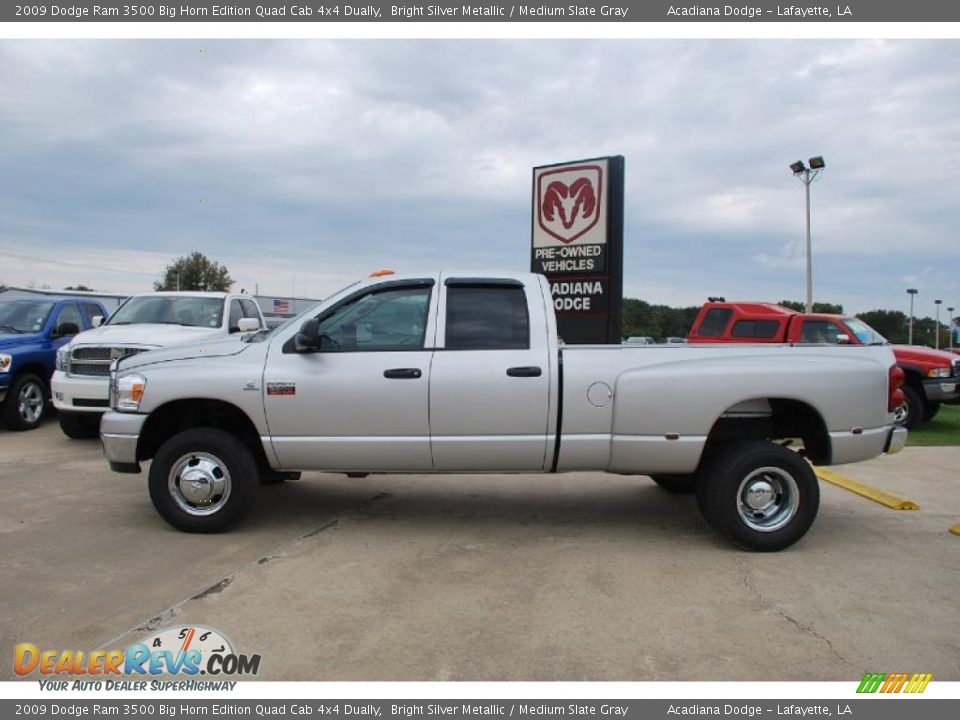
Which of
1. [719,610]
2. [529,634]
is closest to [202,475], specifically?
[529,634]

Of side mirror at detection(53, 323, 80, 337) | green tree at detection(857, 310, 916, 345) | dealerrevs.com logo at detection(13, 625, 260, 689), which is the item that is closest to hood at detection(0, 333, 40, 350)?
side mirror at detection(53, 323, 80, 337)

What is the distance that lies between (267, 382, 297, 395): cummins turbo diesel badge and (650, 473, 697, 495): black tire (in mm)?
3163

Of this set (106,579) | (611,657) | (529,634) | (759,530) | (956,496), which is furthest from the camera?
(956,496)

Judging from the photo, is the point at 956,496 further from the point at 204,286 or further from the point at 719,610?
the point at 204,286

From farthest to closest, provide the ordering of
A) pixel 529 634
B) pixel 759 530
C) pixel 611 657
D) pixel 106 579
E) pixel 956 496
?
pixel 956 496, pixel 759 530, pixel 106 579, pixel 529 634, pixel 611 657

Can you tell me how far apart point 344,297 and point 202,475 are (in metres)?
1.63

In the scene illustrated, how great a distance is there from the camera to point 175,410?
542cm

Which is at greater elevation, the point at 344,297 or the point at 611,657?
the point at 344,297

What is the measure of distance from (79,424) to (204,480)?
5.31m

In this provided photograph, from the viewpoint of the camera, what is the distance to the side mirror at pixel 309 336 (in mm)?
4867

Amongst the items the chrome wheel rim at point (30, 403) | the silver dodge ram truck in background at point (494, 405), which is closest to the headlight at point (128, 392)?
the silver dodge ram truck in background at point (494, 405)

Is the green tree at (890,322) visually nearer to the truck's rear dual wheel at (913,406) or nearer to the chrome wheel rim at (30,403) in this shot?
the truck's rear dual wheel at (913,406)

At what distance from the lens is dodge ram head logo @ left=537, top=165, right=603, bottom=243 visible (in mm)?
9672

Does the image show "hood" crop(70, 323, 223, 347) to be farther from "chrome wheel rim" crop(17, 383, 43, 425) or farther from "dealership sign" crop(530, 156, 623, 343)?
"dealership sign" crop(530, 156, 623, 343)
